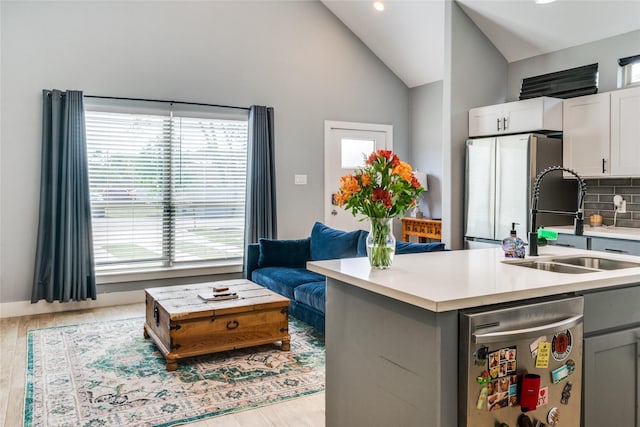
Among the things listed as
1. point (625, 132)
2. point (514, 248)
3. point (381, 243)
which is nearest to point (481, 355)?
point (381, 243)

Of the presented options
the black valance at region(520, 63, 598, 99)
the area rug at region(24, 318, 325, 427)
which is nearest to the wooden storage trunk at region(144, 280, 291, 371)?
the area rug at region(24, 318, 325, 427)

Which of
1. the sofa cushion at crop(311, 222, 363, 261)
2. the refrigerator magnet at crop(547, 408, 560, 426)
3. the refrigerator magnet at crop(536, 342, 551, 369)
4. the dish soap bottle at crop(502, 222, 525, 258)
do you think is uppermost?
the dish soap bottle at crop(502, 222, 525, 258)

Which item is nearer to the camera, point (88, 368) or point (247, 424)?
point (247, 424)

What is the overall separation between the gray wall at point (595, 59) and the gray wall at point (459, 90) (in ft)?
1.10

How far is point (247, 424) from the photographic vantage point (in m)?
2.65

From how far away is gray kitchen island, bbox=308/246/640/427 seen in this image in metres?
1.67

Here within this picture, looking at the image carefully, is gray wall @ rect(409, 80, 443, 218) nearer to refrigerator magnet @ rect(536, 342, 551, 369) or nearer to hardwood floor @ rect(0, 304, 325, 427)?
hardwood floor @ rect(0, 304, 325, 427)

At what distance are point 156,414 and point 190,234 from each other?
3.06m

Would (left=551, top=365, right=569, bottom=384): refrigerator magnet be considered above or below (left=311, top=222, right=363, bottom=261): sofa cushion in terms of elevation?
below

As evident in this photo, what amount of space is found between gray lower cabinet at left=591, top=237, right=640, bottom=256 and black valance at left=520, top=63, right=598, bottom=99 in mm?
1427

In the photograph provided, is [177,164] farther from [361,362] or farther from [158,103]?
[361,362]

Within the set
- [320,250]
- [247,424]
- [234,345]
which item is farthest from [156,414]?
[320,250]

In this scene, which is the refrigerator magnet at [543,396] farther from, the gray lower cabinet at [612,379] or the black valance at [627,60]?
the black valance at [627,60]

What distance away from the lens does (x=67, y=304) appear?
197 inches
